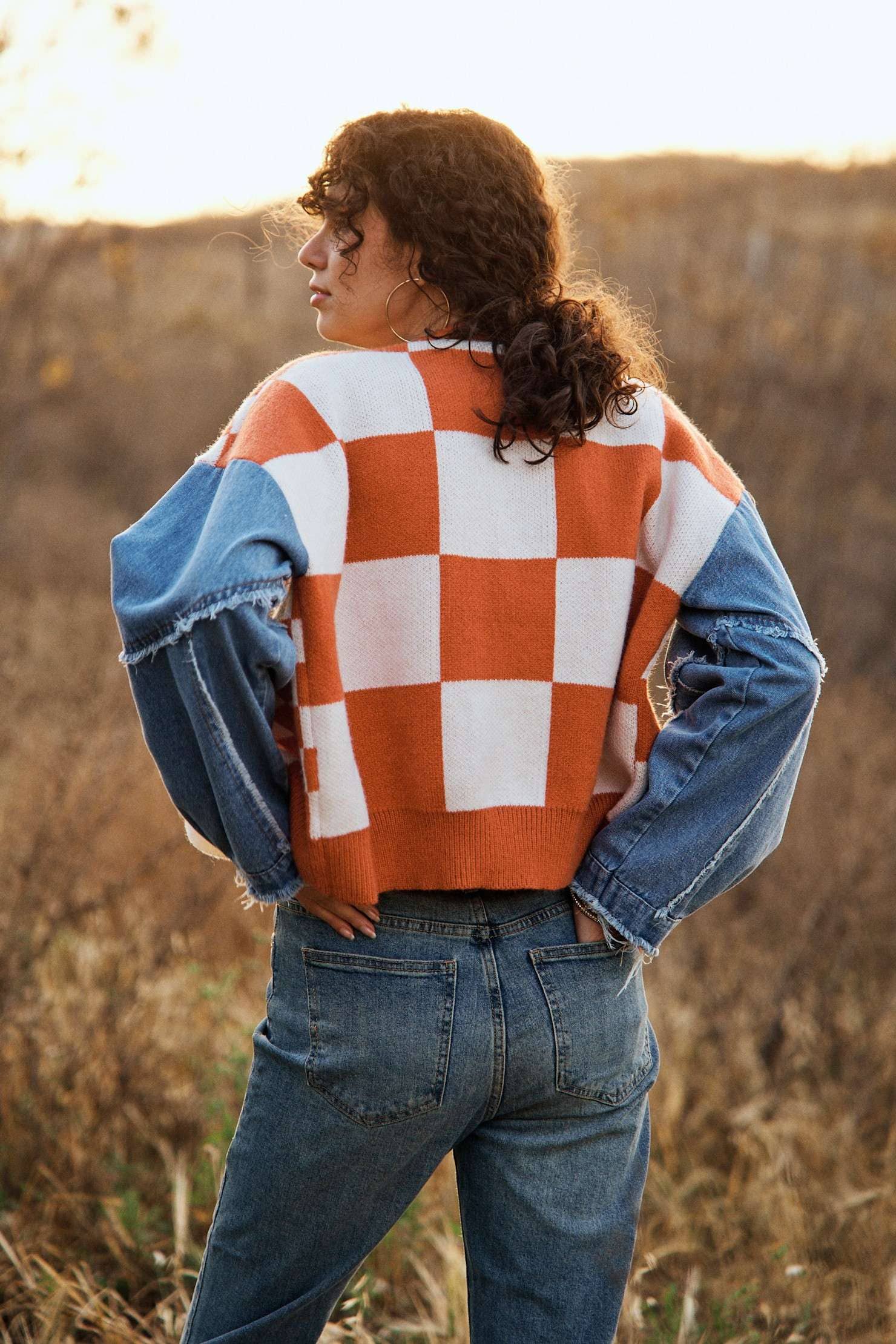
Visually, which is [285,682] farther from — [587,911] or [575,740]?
[587,911]

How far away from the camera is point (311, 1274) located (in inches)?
57.1

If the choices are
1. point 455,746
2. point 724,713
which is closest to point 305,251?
point 455,746

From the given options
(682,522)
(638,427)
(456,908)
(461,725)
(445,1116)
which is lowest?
(445,1116)

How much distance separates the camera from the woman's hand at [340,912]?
1391 millimetres

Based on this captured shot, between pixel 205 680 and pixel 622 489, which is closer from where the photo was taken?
pixel 205 680

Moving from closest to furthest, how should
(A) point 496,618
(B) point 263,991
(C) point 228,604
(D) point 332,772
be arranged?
(C) point 228,604, (D) point 332,772, (A) point 496,618, (B) point 263,991

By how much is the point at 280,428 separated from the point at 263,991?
316cm

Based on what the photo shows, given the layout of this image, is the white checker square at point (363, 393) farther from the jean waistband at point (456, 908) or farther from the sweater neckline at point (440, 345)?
the jean waistband at point (456, 908)

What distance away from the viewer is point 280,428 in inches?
52.1

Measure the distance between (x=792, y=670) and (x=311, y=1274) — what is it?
934mm

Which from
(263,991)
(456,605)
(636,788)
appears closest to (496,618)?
(456,605)

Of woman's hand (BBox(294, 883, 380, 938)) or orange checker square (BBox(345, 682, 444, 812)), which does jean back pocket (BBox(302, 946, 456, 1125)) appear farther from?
orange checker square (BBox(345, 682, 444, 812))

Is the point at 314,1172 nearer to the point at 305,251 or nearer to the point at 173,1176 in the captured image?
the point at 305,251

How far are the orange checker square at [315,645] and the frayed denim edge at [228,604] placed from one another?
0.04m
